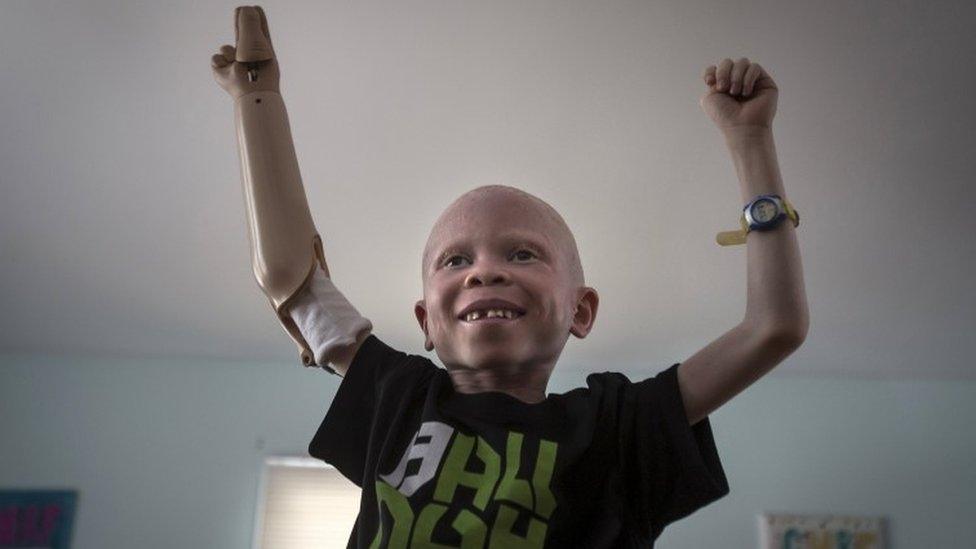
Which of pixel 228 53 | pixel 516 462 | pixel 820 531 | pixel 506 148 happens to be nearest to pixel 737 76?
pixel 516 462


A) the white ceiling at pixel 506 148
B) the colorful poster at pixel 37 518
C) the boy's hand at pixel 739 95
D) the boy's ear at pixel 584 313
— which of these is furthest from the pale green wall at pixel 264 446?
the boy's hand at pixel 739 95

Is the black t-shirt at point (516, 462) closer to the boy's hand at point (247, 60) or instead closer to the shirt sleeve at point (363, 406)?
the shirt sleeve at point (363, 406)

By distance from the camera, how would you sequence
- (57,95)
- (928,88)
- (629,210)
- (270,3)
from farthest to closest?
(629,210), (57,95), (928,88), (270,3)

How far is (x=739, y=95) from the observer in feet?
2.18

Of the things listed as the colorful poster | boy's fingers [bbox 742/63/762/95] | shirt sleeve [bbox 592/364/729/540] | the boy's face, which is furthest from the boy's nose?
the colorful poster

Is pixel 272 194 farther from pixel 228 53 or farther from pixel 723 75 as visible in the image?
pixel 723 75

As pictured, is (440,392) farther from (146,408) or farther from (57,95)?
(146,408)

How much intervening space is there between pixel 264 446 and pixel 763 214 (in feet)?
8.86

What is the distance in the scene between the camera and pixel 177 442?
3.04 meters

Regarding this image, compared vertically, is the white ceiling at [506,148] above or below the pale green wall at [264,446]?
above

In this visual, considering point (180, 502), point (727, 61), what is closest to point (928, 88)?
point (727, 61)

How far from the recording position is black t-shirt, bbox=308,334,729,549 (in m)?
0.56

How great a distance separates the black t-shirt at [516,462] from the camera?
0.56 m

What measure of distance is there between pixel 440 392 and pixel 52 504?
2.76 metres
